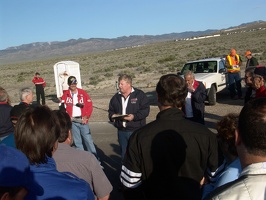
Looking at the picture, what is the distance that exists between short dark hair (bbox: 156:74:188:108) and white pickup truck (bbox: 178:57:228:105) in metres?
9.95

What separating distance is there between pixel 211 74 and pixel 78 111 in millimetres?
7939

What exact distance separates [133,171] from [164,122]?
A: 503mm

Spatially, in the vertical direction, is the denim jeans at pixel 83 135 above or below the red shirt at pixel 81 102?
below

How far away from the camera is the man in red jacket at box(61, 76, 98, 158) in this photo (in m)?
7.02

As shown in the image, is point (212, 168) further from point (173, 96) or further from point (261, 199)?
point (261, 199)

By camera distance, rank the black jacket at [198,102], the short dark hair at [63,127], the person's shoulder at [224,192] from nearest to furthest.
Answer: the person's shoulder at [224,192], the short dark hair at [63,127], the black jacket at [198,102]

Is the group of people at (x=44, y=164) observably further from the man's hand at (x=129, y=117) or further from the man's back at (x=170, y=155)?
the man's hand at (x=129, y=117)

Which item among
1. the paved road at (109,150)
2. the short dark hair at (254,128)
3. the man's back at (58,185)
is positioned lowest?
the paved road at (109,150)

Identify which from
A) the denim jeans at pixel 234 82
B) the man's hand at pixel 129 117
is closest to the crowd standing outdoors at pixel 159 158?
the man's hand at pixel 129 117

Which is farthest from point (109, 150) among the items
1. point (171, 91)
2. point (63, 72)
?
point (63, 72)

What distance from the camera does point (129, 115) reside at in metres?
5.76

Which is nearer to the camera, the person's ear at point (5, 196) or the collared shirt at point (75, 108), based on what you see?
the person's ear at point (5, 196)

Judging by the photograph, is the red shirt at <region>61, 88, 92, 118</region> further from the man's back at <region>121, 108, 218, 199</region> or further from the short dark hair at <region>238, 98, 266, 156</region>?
the short dark hair at <region>238, 98, 266, 156</region>

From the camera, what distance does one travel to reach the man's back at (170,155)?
9.73ft
